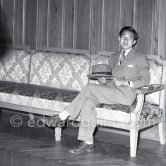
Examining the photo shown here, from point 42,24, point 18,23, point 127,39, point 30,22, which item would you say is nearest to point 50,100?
point 127,39

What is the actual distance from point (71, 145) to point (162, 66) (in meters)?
1.30

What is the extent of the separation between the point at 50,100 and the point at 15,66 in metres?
1.23

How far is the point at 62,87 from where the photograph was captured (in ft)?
16.5

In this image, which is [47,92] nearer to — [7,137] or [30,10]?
[7,137]

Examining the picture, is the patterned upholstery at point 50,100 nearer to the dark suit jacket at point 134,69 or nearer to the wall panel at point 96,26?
the dark suit jacket at point 134,69

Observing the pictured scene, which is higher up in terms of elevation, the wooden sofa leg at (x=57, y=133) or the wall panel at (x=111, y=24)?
the wall panel at (x=111, y=24)

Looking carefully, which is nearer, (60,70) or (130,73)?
(130,73)

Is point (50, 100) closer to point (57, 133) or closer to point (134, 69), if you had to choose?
point (57, 133)

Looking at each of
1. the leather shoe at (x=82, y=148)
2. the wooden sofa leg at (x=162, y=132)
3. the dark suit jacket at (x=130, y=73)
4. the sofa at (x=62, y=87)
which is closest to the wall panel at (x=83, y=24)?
the sofa at (x=62, y=87)

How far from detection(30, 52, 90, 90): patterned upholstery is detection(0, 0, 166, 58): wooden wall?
10.4 inches

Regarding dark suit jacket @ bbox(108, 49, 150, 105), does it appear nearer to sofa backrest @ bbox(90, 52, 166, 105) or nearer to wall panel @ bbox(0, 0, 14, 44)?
sofa backrest @ bbox(90, 52, 166, 105)

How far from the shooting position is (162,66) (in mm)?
4430

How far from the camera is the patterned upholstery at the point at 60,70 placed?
490 centimetres

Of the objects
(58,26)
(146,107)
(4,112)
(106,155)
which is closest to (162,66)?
(146,107)
